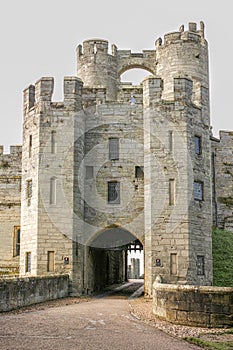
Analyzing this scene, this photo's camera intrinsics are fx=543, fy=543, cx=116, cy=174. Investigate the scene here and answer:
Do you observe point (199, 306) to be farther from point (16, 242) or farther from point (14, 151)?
point (14, 151)

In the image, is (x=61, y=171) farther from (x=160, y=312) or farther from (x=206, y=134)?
(x=160, y=312)

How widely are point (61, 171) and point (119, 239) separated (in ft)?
19.8

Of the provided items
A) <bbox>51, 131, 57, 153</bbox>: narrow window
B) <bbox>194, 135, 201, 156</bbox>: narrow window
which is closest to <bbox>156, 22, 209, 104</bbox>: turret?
<bbox>194, 135, 201, 156</bbox>: narrow window

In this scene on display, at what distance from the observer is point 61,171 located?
20891 mm

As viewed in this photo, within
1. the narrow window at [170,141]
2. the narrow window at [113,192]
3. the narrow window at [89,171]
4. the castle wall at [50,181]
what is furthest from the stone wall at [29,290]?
the narrow window at [170,141]

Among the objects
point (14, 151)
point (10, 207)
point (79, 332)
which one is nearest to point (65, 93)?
point (14, 151)

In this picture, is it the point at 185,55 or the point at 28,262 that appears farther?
the point at 185,55

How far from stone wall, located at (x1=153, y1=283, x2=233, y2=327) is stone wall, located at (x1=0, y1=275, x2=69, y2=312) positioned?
3.96m

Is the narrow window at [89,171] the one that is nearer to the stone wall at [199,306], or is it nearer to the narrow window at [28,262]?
the narrow window at [28,262]

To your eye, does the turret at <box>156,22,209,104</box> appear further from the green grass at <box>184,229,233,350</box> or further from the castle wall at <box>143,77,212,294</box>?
the green grass at <box>184,229,233,350</box>

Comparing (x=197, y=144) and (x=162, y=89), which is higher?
(x=162, y=89)

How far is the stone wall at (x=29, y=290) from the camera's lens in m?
13.4

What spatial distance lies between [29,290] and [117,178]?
298 inches

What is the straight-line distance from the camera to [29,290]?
15.2 meters
